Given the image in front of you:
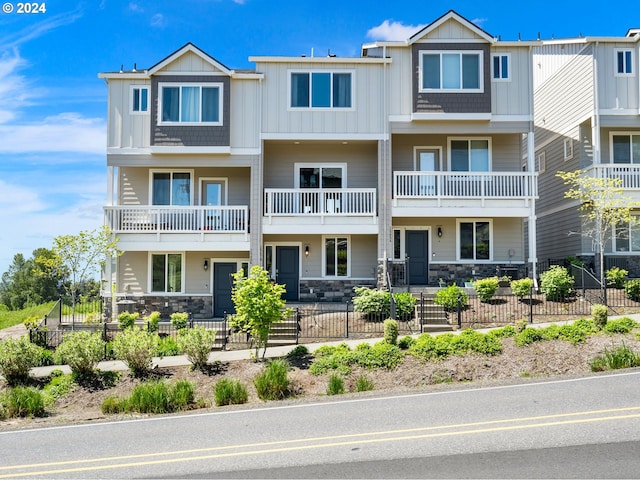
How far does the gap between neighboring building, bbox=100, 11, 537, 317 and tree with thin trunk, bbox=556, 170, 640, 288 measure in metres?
2.08

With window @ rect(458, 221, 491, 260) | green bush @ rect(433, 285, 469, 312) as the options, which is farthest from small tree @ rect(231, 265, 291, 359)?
window @ rect(458, 221, 491, 260)

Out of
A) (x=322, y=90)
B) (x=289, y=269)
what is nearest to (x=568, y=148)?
(x=322, y=90)

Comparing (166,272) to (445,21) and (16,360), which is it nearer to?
(16,360)

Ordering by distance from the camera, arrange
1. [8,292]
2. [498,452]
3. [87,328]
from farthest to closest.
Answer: [8,292] < [87,328] < [498,452]

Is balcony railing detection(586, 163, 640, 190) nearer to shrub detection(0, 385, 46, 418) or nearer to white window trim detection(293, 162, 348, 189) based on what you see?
white window trim detection(293, 162, 348, 189)

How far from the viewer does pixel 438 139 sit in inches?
945

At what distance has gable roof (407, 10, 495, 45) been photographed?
2202 cm

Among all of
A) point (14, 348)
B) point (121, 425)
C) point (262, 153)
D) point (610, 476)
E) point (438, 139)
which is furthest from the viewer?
point (438, 139)

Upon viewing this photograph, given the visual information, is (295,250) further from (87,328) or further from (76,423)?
(76,423)

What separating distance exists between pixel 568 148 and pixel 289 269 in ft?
44.2

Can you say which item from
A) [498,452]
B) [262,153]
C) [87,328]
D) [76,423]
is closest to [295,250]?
[262,153]

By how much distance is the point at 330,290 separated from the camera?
23078 millimetres

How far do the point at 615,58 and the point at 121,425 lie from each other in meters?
22.8

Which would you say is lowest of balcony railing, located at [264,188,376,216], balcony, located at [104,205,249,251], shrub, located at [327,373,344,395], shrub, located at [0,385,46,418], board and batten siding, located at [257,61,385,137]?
shrub, located at [0,385,46,418]
